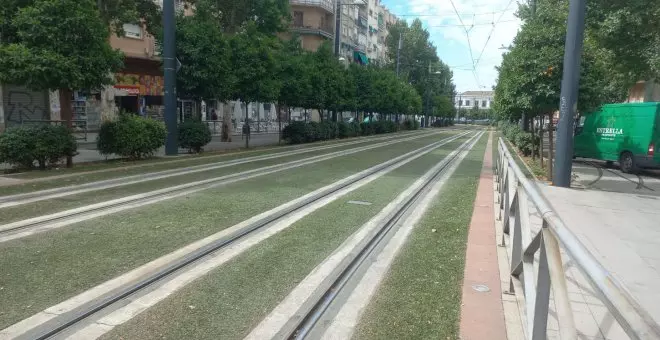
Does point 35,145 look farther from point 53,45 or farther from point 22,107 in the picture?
point 22,107

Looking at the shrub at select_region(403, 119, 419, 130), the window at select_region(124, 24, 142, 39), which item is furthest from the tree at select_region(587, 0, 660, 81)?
the shrub at select_region(403, 119, 419, 130)

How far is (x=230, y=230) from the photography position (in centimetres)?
664

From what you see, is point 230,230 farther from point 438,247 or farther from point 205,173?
point 205,173

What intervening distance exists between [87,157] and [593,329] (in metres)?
15.7

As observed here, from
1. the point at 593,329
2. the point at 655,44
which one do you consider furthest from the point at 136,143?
the point at 655,44

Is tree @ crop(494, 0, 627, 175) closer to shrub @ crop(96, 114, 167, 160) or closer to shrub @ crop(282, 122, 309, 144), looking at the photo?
shrub @ crop(96, 114, 167, 160)

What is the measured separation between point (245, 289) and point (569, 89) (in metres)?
7.67

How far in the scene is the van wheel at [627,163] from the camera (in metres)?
16.8

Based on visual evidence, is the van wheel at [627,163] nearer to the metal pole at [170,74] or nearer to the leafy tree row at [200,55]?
the leafy tree row at [200,55]

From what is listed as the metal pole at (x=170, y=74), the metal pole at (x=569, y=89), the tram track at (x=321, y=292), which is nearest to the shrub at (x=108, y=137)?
the metal pole at (x=170, y=74)

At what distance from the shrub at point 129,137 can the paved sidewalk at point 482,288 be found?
34.1 ft

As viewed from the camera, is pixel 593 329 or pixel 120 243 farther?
pixel 120 243

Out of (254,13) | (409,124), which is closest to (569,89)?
(254,13)

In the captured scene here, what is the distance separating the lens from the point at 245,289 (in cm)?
454
